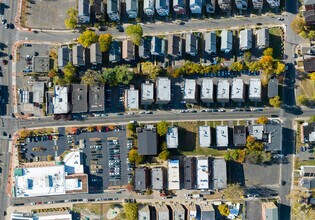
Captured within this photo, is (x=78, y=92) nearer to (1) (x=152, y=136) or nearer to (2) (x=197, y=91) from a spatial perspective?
(1) (x=152, y=136)

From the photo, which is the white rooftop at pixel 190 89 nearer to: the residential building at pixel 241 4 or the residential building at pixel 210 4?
the residential building at pixel 210 4

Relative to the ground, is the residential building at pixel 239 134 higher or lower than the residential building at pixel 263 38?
lower

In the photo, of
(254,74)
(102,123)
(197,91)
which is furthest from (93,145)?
(254,74)

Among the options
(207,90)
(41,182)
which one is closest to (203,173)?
(207,90)

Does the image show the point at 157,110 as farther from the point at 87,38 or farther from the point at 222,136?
the point at 87,38

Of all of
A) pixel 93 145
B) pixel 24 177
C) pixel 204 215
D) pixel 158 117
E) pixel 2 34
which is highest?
pixel 2 34

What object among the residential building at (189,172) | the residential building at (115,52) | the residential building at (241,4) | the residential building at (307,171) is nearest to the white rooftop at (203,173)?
the residential building at (189,172)
